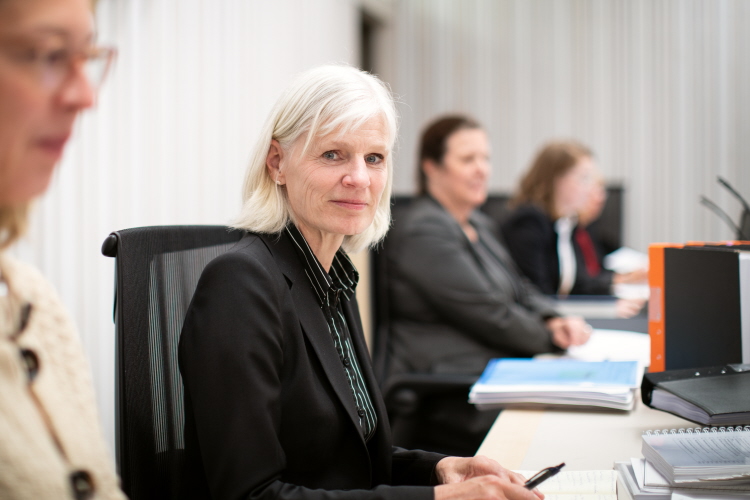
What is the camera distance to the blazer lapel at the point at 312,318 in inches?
39.6

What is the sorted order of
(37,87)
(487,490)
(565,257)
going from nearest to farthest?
1. (37,87)
2. (487,490)
3. (565,257)

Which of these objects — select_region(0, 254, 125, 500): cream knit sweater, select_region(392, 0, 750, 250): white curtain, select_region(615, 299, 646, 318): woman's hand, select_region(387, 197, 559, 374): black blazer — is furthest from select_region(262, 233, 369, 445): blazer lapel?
select_region(392, 0, 750, 250): white curtain

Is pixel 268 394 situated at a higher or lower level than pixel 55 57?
lower

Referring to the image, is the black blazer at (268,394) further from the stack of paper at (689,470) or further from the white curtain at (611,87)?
the white curtain at (611,87)

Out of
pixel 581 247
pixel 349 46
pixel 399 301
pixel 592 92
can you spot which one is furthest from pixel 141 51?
pixel 592 92

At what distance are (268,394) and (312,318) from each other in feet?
0.57

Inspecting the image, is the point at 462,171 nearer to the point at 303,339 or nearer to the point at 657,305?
the point at 657,305

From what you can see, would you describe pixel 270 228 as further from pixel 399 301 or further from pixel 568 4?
pixel 568 4

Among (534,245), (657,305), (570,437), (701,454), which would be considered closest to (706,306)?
(657,305)

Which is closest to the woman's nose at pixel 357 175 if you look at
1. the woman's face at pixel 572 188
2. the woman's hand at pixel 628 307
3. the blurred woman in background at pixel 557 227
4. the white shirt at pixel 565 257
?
the woman's hand at pixel 628 307

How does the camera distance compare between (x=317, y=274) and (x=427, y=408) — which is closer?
(x=317, y=274)

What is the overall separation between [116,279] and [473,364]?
1452 mm

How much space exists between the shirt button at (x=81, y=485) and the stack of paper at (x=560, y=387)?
909 millimetres

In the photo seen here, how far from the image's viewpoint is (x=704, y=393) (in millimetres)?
1135
